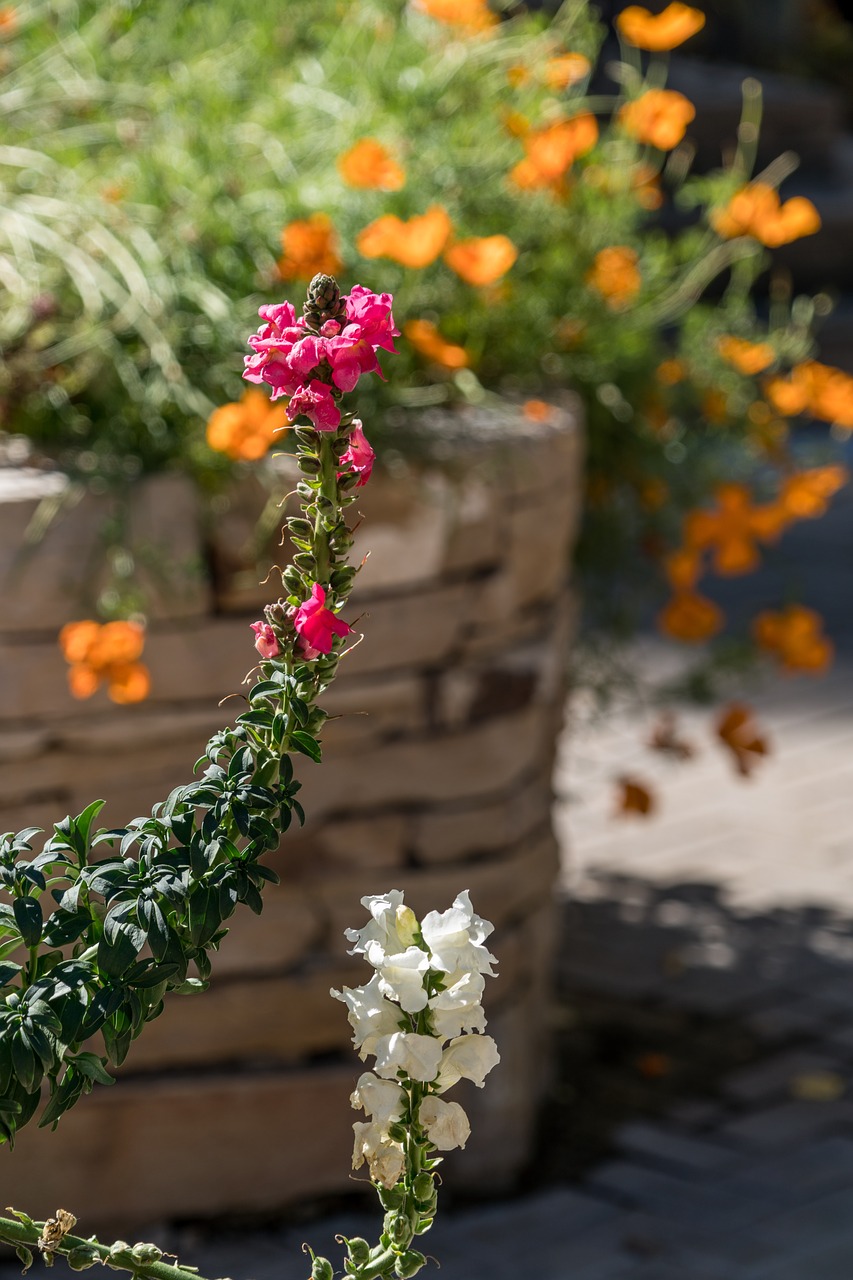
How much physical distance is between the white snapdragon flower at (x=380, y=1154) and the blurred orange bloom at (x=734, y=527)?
186cm

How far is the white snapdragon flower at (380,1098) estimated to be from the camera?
2.19 ft

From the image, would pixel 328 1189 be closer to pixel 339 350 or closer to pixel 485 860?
pixel 485 860

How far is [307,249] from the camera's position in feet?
6.35

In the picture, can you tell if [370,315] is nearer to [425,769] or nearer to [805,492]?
[425,769]

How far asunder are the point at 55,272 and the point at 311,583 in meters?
1.61

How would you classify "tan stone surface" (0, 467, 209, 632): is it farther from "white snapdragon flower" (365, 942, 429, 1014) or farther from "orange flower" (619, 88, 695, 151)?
"white snapdragon flower" (365, 942, 429, 1014)

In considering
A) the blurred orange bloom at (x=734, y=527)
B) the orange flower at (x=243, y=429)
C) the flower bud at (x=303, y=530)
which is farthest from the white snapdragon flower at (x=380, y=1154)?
the blurred orange bloom at (x=734, y=527)

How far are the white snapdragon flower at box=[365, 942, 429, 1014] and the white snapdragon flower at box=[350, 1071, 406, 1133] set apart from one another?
3cm

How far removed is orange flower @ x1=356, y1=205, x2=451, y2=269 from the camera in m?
1.95

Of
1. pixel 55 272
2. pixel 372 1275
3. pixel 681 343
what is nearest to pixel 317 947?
pixel 55 272

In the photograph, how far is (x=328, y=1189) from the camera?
220 centimetres

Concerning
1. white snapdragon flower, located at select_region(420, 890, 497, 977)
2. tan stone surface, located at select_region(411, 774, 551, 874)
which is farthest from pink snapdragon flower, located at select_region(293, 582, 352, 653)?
tan stone surface, located at select_region(411, 774, 551, 874)

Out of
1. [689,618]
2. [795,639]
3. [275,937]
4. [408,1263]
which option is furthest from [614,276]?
[408,1263]

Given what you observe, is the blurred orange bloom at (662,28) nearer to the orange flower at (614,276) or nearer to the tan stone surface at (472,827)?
the orange flower at (614,276)
